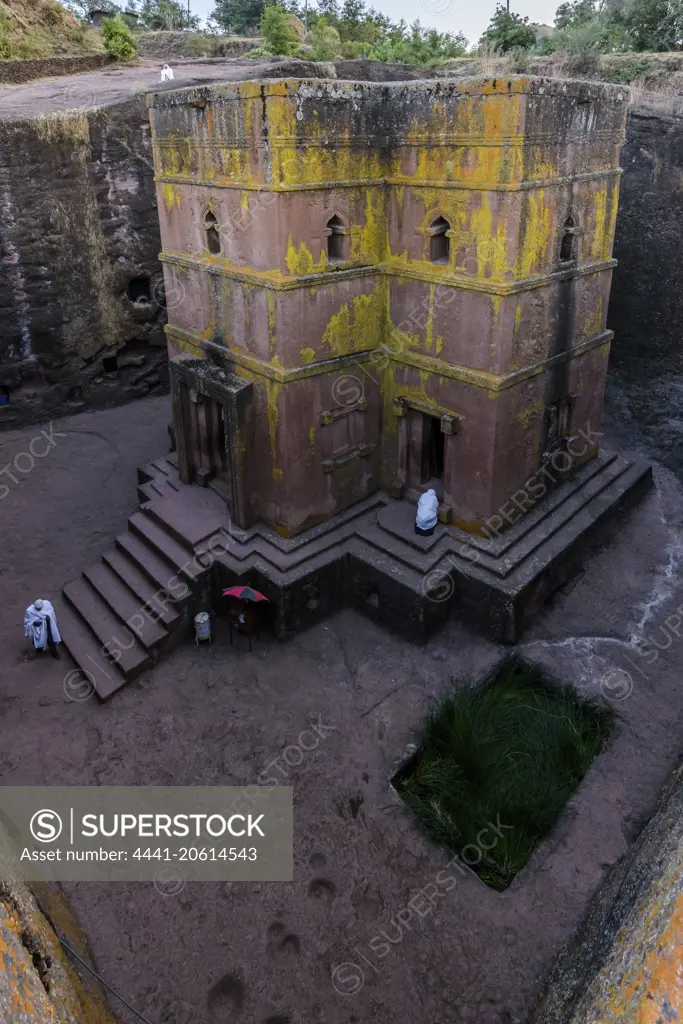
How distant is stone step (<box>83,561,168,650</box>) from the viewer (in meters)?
9.73

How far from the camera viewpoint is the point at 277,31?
835 inches

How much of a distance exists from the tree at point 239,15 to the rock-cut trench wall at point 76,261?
2422cm

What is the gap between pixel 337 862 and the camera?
741 cm

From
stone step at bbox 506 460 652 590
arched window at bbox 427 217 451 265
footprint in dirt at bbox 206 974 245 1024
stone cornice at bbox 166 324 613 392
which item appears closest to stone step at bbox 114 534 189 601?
stone cornice at bbox 166 324 613 392

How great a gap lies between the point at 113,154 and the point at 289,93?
8520 millimetres

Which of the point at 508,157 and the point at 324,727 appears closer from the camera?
the point at 508,157

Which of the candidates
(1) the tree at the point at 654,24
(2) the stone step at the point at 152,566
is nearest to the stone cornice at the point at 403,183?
(2) the stone step at the point at 152,566

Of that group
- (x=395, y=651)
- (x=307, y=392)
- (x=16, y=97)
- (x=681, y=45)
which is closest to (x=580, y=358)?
(x=307, y=392)

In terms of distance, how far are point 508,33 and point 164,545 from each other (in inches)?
754

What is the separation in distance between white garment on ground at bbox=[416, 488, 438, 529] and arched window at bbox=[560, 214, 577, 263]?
3.59 meters

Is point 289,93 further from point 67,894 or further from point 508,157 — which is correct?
point 67,894

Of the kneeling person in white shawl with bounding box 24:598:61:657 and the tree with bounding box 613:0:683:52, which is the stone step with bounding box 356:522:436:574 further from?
the tree with bounding box 613:0:683:52

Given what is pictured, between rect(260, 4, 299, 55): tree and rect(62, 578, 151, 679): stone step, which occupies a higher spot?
rect(260, 4, 299, 55): tree

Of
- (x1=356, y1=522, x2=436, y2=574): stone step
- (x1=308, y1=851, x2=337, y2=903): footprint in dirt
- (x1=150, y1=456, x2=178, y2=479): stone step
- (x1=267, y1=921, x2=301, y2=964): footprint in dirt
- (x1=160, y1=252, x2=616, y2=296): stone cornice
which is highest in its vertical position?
(x1=160, y1=252, x2=616, y2=296): stone cornice
